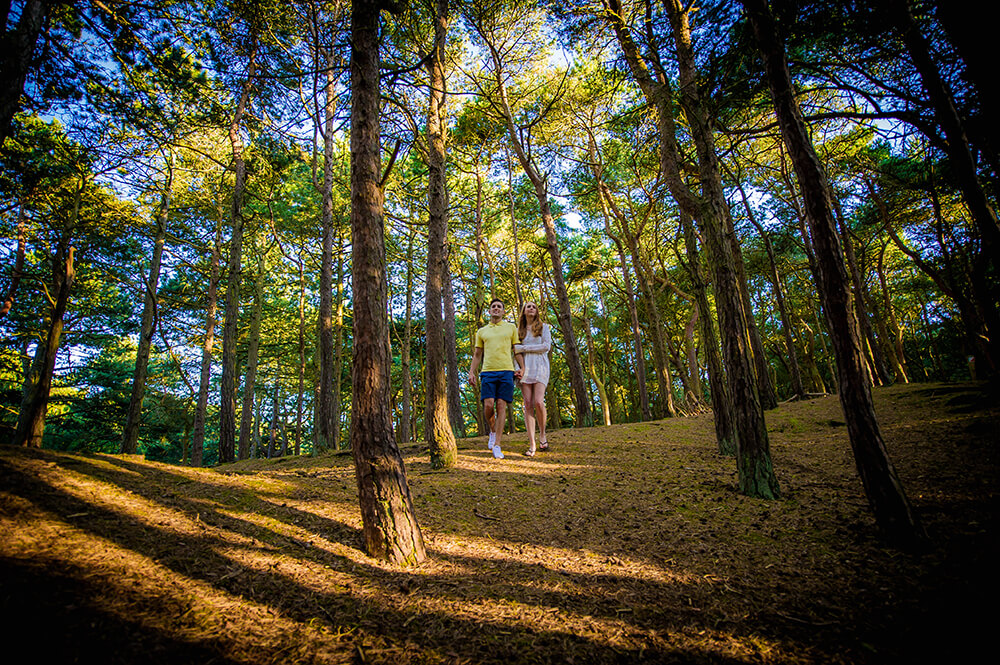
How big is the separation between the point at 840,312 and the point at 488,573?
3171 millimetres

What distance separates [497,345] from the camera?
525 cm

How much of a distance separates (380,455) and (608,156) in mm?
13482

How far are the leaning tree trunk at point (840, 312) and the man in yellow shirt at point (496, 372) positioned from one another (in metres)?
3.38

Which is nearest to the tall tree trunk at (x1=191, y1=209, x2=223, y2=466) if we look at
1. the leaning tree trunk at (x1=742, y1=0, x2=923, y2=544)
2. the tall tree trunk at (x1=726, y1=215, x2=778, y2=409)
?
the leaning tree trunk at (x1=742, y1=0, x2=923, y2=544)

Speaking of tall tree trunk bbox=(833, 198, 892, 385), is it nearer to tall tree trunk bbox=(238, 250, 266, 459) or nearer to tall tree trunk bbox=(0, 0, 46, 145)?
tall tree trunk bbox=(0, 0, 46, 145)

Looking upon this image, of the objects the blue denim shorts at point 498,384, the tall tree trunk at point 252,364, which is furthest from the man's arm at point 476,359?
the tall tree trunk at point 252,364

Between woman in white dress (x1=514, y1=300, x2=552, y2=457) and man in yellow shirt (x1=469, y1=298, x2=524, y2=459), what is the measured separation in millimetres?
207

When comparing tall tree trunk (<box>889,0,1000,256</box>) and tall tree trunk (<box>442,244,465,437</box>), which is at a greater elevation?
tall tree trunk (<box>889,0,1000,256</box>)

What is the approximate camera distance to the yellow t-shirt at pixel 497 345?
520 centimetres

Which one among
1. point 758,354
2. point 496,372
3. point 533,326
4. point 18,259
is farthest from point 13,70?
point 758,354

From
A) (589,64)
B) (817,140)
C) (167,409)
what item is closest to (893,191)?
(817,140)

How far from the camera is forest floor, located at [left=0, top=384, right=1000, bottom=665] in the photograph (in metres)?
1.56

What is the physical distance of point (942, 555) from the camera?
226 cm

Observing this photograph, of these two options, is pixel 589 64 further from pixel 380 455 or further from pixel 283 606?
pixel 283 606
